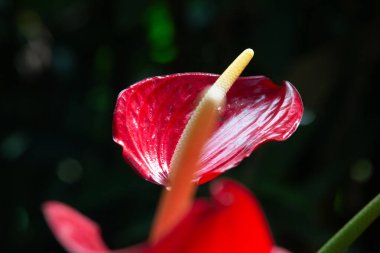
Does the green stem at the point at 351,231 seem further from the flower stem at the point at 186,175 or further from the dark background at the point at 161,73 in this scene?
the dark background at the point at 161,73

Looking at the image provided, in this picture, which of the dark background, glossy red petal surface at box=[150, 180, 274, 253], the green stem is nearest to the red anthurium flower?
glossy red petal surface at box=[150, 180, 274, 253]

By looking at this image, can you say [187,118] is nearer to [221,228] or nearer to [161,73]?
[221,228]

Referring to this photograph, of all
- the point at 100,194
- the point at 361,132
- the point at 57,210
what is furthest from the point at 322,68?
the point at 57,210

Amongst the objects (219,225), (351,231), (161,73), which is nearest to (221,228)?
(219,225)

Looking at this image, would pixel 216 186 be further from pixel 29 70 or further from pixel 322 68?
pixel 29 70

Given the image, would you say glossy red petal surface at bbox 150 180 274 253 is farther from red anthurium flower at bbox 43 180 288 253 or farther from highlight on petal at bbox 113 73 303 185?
highlight on petal at bbox 113 73 303 185
